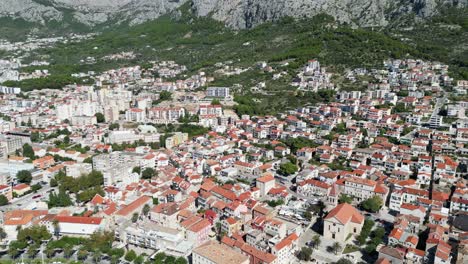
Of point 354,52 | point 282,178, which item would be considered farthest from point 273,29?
point 282,178

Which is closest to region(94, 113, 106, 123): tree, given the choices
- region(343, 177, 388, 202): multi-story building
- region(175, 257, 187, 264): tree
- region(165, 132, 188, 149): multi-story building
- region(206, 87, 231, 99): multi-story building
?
region(165, 132, 188, 149): multi-story building

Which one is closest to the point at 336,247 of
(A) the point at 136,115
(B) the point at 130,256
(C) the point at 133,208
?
(B) the point at 130,256

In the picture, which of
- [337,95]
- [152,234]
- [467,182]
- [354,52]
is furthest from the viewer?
[354,52]

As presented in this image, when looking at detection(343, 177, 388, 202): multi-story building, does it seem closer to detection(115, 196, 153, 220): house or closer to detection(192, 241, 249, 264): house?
detection(192, 241, 249, 264): house

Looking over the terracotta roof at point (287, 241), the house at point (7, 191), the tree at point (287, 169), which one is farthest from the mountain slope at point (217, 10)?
the house at point (7, 191)

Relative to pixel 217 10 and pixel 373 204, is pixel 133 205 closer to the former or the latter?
pixel 373 204

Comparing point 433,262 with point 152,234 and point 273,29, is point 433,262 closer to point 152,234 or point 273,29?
point 152,234
